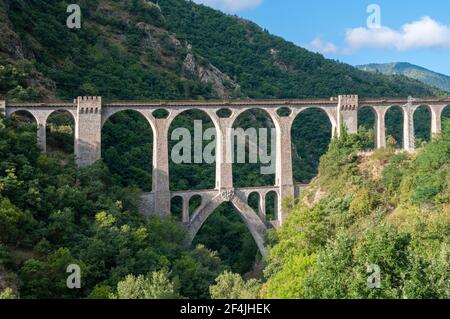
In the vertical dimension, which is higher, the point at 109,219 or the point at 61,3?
the point at 61,3

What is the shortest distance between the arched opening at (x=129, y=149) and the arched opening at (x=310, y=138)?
2193 cm

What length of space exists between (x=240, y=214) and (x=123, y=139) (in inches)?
534

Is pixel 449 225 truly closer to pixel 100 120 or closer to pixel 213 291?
pixel 213 291

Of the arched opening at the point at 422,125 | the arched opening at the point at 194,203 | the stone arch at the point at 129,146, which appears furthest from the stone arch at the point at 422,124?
the stone arch at the point at 129,146

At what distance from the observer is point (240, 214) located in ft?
153

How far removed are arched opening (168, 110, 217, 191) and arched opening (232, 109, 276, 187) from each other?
8.54 feet

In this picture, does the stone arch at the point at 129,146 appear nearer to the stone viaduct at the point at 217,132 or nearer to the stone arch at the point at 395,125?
the stone viaduct at the point at 217,132

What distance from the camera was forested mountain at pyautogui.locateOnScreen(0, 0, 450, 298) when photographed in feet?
95.0

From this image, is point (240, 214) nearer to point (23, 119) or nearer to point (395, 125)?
point (23, 119)

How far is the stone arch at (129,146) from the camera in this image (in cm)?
4716

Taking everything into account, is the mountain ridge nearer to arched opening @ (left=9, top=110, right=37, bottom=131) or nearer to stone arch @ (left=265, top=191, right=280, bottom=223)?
arched opening @ (left=9, top=110, right=37, bottom=131)

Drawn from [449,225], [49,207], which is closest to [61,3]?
[49,207]
